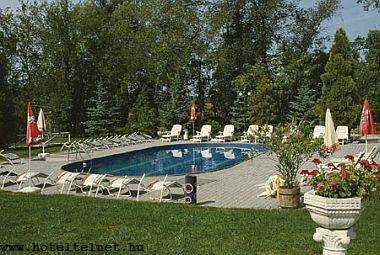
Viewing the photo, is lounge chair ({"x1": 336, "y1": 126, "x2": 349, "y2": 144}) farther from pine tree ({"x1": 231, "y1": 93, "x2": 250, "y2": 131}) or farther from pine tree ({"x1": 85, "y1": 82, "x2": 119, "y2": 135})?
pine tree ({"x1": 85, "y1": 82, "x2": 119, "y2": 135})

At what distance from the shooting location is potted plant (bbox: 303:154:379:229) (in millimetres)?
3689

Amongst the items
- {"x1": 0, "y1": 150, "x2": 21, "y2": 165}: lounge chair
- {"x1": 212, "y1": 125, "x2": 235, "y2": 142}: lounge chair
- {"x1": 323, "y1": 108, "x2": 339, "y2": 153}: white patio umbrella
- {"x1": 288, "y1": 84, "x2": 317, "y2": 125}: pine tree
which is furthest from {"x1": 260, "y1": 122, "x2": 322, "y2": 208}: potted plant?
{"x1": 288, "y1": 84, "x2": 317, "y2": 125}: pine tree

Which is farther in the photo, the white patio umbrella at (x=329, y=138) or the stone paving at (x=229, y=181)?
Result: the stone paving at (x=229, y=181)

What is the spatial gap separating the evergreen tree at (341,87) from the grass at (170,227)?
48.7ft

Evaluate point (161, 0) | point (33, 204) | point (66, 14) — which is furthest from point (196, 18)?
point (33, 204)

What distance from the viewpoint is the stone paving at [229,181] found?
9.66m

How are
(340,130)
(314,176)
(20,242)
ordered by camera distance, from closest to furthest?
1. (314,176)
2. (20,242)
3. (340,130)

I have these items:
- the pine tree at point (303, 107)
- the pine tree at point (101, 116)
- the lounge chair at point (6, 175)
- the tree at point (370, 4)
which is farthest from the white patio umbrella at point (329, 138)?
the pine tree at point (101, 116)

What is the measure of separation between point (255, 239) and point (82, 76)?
79.5 ft

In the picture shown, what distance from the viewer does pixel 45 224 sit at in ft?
21.9

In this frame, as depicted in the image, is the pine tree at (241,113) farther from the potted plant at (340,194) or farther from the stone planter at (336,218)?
the stone planter at (336,218)

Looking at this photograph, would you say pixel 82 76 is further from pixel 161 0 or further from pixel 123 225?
pixel 123 225

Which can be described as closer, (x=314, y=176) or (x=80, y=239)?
(x=314, y=176)

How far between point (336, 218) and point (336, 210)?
9cm
